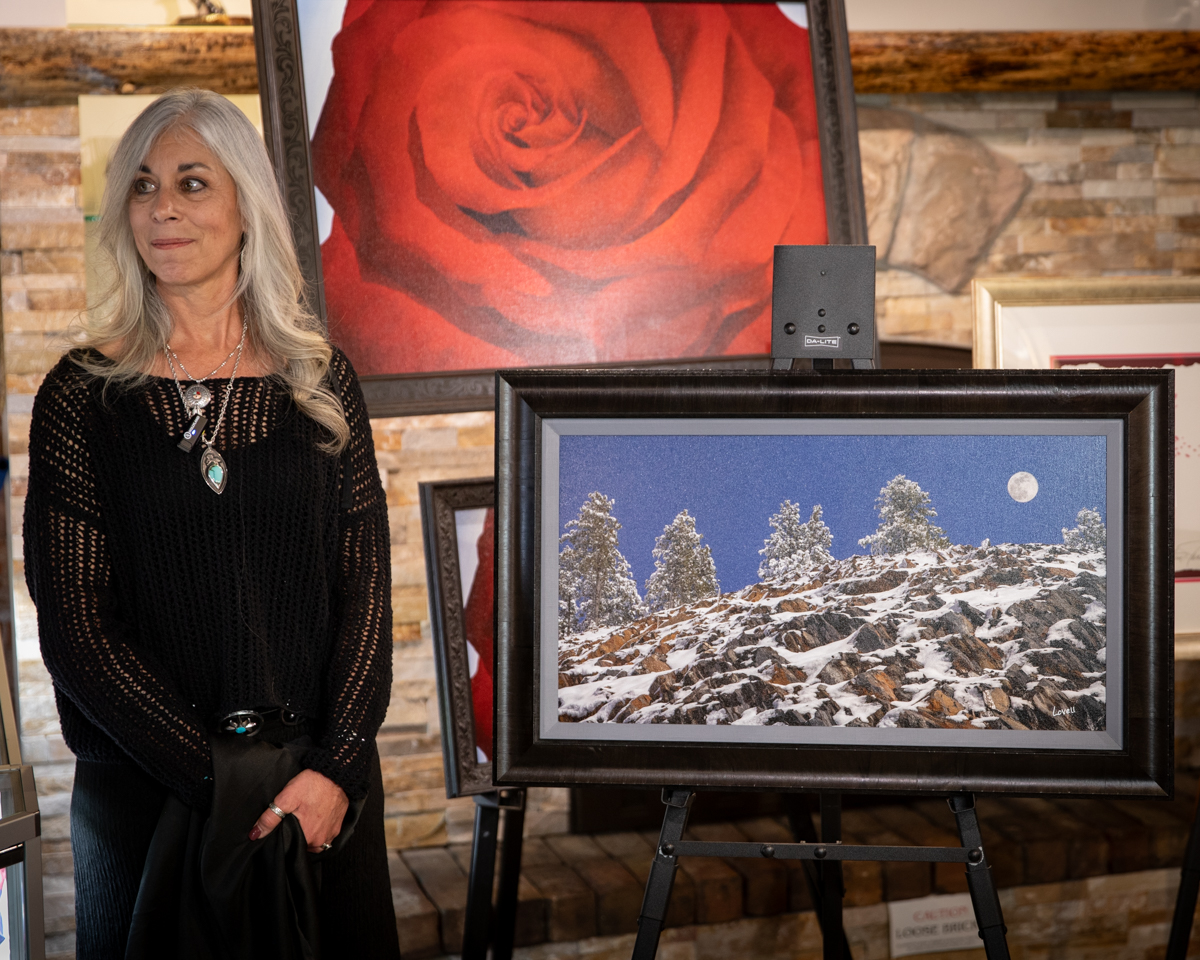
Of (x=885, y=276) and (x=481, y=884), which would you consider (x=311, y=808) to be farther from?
(x=885, y=276)

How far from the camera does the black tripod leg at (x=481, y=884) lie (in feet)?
5.76

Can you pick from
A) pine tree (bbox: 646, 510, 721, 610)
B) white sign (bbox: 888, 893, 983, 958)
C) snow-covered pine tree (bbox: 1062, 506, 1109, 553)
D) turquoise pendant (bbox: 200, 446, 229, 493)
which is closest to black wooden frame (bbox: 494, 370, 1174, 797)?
snow-covered pine tree (bbox: 1062, 506, 1109, 553)

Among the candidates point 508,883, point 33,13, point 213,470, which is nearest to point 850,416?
point 213,470

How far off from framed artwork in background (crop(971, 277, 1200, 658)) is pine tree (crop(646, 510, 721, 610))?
91 cm

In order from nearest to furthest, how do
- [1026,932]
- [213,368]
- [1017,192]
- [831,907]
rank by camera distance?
[213,368] < [831,907] < [1026,932] < [1017,192]

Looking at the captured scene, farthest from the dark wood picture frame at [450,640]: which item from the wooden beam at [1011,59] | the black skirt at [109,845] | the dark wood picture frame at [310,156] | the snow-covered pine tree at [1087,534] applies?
the wooden beam at [1011,59]

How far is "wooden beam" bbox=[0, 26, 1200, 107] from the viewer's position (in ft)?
7.07

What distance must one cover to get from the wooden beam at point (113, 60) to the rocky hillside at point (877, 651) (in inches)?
62.0

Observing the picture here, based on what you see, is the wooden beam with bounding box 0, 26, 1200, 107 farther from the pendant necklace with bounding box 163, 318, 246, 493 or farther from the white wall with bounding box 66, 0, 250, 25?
the pendant necklace with bounding box 163, 318, 246, 493

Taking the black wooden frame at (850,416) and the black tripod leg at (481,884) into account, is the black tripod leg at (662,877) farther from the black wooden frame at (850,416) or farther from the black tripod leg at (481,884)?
the black tripod leg at (481,884)

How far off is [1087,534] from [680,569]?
1.61 feet

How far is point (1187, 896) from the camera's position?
1.77 m

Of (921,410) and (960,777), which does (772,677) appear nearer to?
(960,777)

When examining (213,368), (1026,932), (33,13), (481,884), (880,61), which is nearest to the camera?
(213,368)
